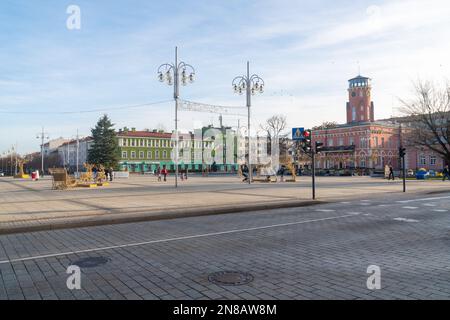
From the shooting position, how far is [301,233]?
908 cm

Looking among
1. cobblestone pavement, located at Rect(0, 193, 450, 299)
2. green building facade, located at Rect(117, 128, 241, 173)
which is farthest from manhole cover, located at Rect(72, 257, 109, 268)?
green building facade, located at Rect(117, 128, 241, 173)

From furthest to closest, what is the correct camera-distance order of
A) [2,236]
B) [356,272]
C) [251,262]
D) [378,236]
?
[2,236], [378,236], [251,262], [356,272]

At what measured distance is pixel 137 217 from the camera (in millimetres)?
11734

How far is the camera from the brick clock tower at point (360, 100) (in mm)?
87438

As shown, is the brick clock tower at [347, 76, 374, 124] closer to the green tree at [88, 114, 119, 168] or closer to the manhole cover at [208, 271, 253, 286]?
the green tree at [88, 114, 119, 168]

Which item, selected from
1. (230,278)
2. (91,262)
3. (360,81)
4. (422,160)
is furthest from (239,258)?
(360,81)

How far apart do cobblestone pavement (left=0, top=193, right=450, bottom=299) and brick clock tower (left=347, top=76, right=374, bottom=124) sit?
82.0m

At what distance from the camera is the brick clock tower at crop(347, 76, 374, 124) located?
87.4 metres

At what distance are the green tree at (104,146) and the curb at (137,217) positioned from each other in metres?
58.1

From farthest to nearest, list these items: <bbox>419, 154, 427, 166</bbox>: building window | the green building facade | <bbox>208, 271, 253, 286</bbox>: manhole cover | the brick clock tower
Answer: the green building facade → the brick clock tower → <bbox>419, 154, 427, 166</bbox>: building window → <bbox>208, 271, 253, 286</bbox>: manhole cover

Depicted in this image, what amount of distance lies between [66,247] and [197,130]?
9878 centimetres

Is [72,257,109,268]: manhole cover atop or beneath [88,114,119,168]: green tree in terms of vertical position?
beneath
